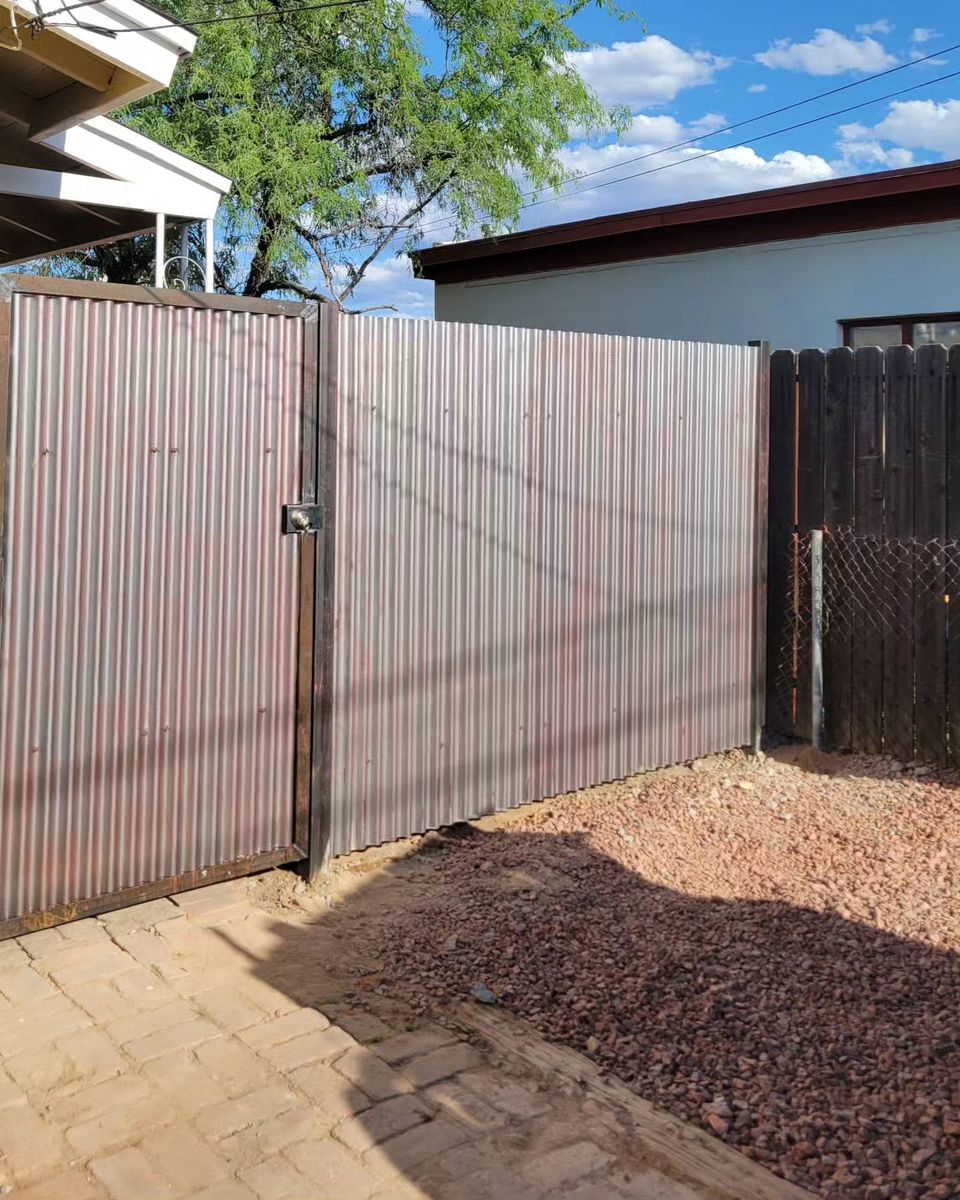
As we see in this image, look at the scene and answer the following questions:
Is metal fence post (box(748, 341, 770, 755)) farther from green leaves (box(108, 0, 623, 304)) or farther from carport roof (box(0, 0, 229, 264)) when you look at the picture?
green leaves (box(108, 0, 623, 304))

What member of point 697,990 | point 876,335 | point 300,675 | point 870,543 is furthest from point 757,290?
point 697,990

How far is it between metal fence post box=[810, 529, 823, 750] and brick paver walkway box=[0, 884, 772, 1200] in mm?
3363

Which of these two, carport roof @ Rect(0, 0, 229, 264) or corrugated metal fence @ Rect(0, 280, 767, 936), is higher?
carport roof @ Rect(0, 0, 229, 264)

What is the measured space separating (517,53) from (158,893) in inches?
581

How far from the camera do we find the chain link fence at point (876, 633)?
18.5 ft

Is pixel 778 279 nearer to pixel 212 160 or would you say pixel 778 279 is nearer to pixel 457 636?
pixel 457 636

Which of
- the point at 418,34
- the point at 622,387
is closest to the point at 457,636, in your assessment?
the point at 622,387

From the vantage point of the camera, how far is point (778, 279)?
31.3 feet

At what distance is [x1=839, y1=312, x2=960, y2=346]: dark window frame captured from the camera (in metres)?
8.49

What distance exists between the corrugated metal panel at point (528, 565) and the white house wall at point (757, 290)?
3356 mm

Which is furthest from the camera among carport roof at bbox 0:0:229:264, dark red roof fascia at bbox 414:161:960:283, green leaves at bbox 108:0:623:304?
green leaves at bbox 108:0:623:304

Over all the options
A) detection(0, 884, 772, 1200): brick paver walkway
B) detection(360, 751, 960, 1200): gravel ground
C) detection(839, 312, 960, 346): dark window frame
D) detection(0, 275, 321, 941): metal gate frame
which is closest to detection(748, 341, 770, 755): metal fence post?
detection(360, 751, 960, 1200): gravel ground

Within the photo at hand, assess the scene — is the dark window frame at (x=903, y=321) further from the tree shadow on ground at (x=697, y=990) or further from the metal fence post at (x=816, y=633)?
the tree shadow on ground at (x=697, y=990)

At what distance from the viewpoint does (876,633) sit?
5.88 m
